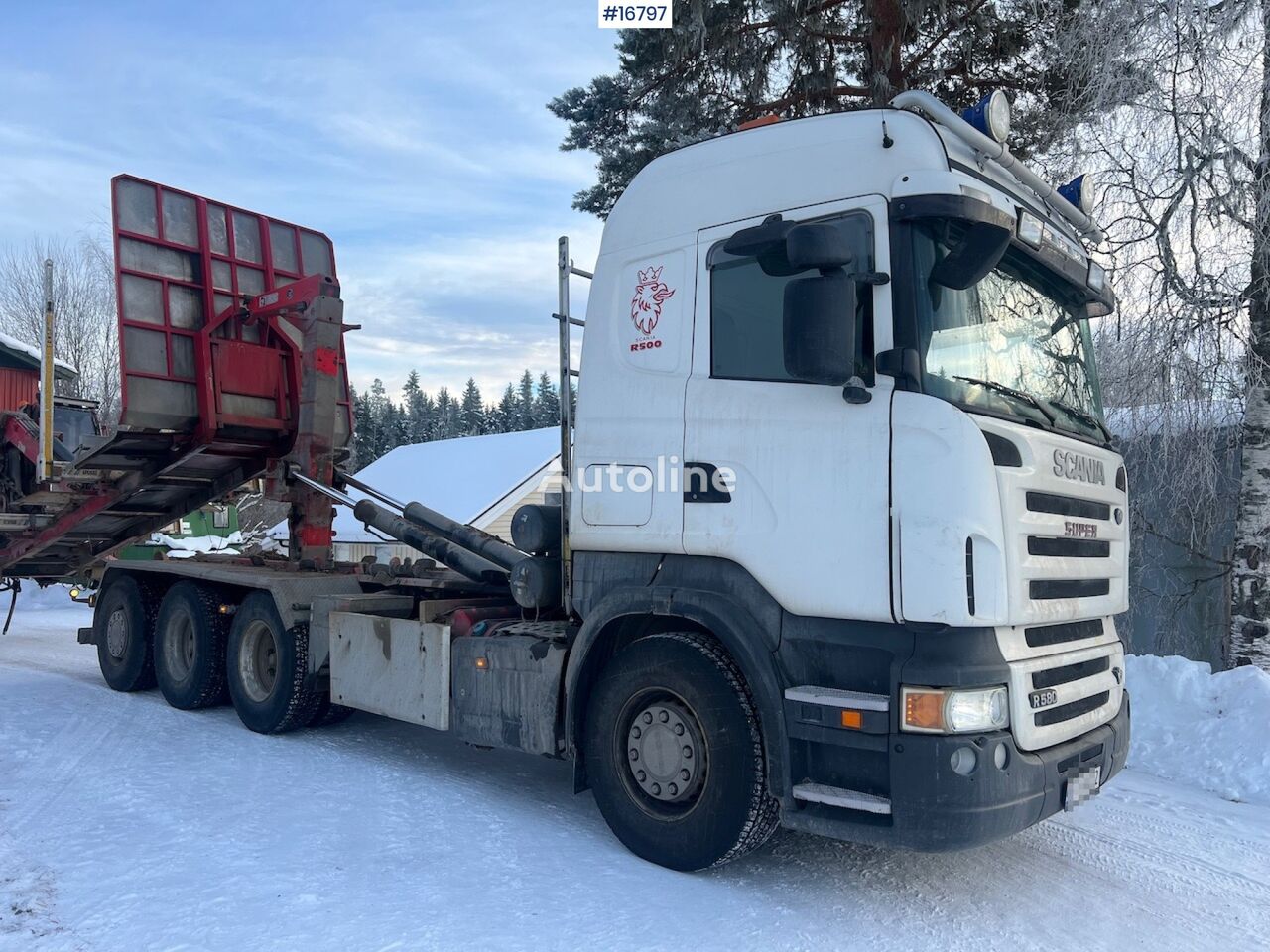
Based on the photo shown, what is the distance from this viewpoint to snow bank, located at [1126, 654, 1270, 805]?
615 centimetres

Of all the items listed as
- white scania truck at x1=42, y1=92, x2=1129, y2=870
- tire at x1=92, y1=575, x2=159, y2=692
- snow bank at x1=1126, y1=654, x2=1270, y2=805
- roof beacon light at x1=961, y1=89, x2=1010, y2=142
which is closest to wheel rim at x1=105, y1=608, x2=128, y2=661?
tire at x1=92, y1=575, x2=159, y2=692

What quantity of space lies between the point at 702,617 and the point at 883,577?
888 mm

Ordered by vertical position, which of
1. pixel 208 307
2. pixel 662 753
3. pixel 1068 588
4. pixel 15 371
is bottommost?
pixel 662 753

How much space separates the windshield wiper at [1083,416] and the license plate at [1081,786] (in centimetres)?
160

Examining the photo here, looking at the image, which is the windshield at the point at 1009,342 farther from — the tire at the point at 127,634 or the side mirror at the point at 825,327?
the tire at the point at 127,634

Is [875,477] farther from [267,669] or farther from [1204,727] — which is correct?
[267,669]

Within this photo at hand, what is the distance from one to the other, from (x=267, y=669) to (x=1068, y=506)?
580 centimetres

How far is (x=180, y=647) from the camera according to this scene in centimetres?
834

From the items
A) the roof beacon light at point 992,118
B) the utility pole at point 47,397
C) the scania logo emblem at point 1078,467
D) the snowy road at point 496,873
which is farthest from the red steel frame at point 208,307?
the scania logo emblem at point 1078,467

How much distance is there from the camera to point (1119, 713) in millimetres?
Result: 4801

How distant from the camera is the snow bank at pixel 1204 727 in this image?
6152mm

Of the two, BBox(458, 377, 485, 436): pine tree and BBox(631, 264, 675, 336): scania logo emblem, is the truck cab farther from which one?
BBox(458, 377, 485, 436): pine tree

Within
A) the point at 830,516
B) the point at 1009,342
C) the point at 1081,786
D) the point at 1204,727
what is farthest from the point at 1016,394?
the point at 1204,727

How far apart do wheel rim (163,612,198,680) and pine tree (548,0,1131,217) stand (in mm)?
7490
